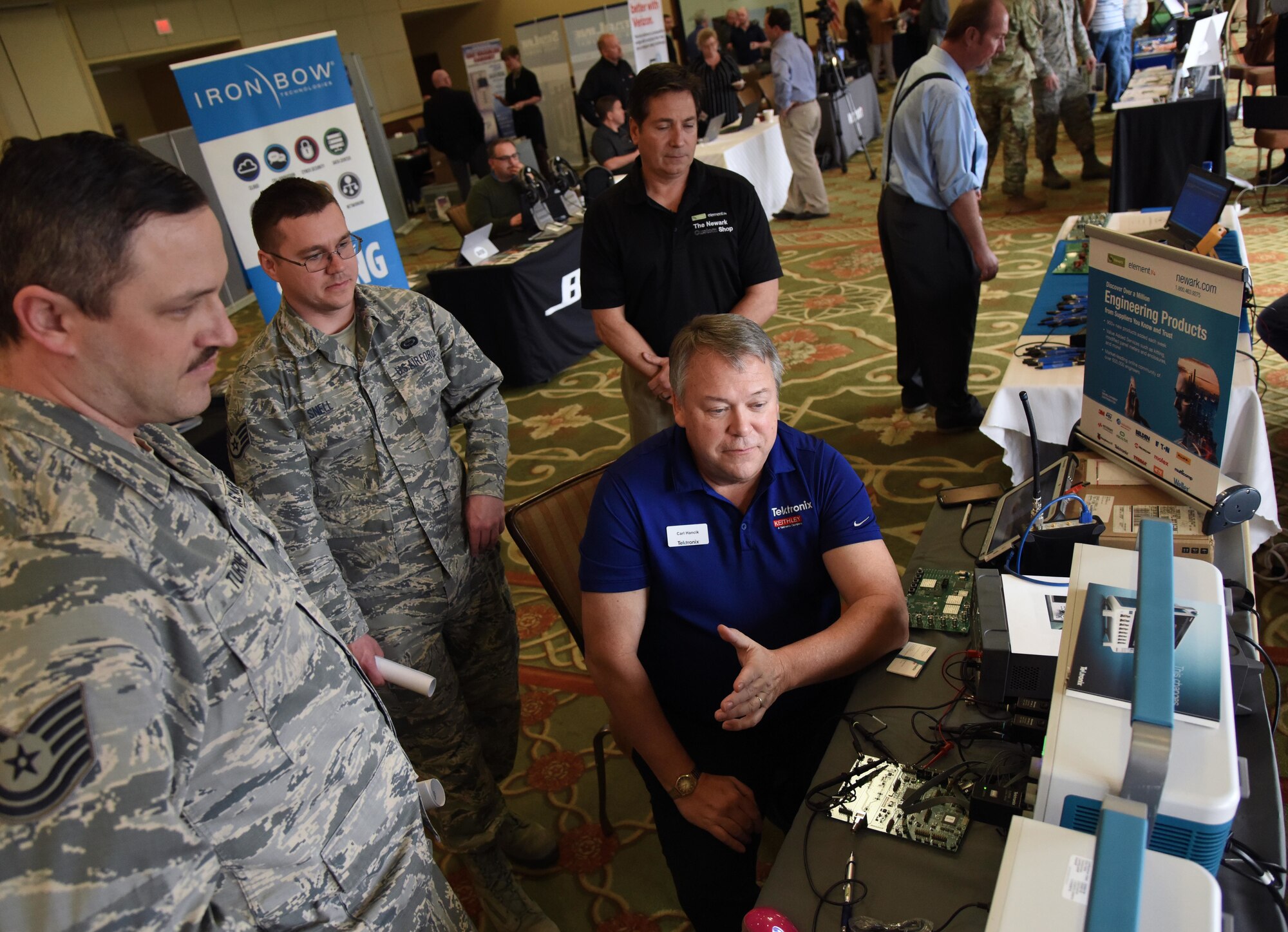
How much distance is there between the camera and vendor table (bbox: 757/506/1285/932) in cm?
106

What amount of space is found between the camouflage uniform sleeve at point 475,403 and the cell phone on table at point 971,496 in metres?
1.03

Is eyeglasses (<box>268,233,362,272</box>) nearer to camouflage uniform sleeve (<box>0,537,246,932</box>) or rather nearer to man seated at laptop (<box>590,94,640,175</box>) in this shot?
camouflage uniform sleeve (<box>0,537,246,932</box>)

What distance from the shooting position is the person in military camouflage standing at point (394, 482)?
5.48ft

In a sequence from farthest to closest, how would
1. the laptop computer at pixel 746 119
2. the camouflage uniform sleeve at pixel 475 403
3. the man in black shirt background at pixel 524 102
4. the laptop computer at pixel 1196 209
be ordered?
the man in black shirt background at pixel 524 102 → the laptop computer at pixel 746 119 → the laptop computer at pixel 1196 209 → the camouflage uniform sleeve at pixel 475 403

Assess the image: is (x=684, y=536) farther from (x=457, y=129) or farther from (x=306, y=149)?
(x=457, y=129)

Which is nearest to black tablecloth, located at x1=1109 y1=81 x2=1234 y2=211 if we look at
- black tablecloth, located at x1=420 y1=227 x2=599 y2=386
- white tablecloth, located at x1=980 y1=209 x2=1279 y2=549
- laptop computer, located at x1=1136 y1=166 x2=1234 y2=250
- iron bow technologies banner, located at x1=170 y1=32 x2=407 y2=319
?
laptop computer, located at x1=1136 y1=166 x2=1234 y2=250

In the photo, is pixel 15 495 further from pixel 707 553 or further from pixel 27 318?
pixel 707 553

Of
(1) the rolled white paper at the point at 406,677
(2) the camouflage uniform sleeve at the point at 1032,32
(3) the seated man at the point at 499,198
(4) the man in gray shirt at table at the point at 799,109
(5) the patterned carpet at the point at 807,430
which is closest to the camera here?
(1) the rolled white paper at the point at 406,677

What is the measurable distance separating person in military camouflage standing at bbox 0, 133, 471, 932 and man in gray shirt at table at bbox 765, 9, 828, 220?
22.5 ft

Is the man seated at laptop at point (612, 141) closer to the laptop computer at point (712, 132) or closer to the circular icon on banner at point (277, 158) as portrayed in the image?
the laptop computer at point (712, 132)

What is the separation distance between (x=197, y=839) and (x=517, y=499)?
3.04 meters

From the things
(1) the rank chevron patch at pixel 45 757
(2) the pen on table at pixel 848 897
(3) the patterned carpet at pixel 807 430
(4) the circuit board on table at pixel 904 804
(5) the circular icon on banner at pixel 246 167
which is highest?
(5) the circular icon on banner at pixel 246 167

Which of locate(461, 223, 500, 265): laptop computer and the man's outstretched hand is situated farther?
locate(461, 223, 500, 265): laptop computer

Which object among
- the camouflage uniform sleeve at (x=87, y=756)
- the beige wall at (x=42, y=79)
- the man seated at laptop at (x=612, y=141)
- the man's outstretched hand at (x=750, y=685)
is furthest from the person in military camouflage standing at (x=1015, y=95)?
the beige wall at (x=42, y=79)
